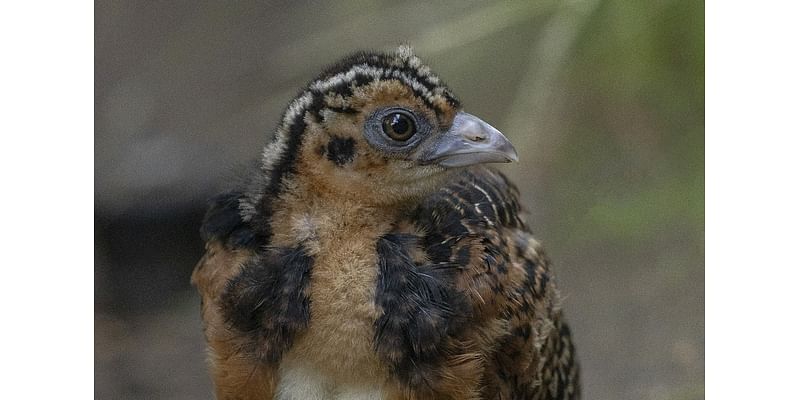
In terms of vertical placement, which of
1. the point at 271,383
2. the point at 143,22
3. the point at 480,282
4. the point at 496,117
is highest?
the point at 143,22

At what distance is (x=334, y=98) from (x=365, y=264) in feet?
1.09

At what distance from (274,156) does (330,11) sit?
34 centimetres

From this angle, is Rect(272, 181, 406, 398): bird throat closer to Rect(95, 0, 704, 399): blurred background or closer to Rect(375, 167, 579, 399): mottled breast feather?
Rect(375, 167, 579, 399): mottled breast feather

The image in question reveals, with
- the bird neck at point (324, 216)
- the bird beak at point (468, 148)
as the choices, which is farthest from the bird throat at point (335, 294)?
the bird beak at point (468, 148)

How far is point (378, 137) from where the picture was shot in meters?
1.63

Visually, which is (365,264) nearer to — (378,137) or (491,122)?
(378,137)

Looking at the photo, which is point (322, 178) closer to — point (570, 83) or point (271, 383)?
point (271, 383)

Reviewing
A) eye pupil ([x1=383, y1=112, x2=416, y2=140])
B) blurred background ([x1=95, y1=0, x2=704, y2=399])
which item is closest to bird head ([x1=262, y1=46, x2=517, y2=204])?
eye pupil ([x1=383, y1=112, x2=416, y2=140])

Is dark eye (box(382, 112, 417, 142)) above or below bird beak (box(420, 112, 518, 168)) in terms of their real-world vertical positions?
above

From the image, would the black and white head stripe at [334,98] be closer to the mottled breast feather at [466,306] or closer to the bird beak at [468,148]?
the bird beak at [468,148]

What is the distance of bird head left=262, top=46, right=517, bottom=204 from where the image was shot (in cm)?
162

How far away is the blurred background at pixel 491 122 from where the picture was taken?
69.2 inches
